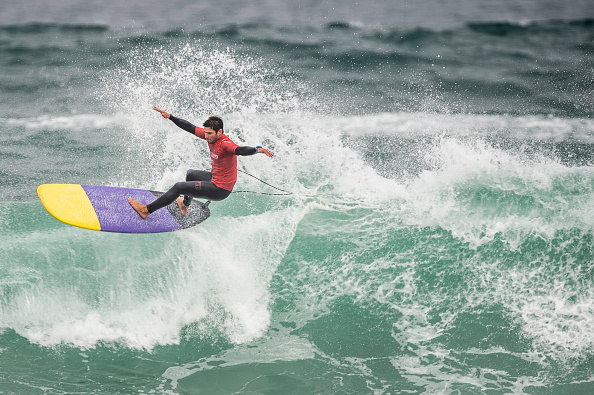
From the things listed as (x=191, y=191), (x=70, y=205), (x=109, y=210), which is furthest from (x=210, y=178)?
(x=70, y=205)

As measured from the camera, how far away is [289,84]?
1612cm

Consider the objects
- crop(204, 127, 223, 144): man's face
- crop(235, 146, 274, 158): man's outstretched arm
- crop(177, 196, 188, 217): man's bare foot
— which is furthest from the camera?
crop(177, 196, 188, 217): man's bare foot

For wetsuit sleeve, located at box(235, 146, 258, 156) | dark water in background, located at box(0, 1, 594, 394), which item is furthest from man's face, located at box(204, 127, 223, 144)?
dark water in background, located at box(0, 1, 594, 394)

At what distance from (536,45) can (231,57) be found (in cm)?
1000

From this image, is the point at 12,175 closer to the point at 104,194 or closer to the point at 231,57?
the point at 104,194

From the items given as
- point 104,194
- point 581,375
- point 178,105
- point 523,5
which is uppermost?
point 523,5

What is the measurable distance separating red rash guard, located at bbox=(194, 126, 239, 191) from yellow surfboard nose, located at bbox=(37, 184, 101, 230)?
5.14ft

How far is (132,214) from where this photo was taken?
7426 millimetres

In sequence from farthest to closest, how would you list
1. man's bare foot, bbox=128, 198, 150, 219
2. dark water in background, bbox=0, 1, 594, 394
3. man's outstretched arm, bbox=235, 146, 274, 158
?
man's bare foot, bbox=128, 198, 150, 219 < dark water in background, bbox=0, 1, 594, 394 < man's outstretched arm, bbox=235, 146, 274, 158

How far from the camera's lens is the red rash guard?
22.4ft

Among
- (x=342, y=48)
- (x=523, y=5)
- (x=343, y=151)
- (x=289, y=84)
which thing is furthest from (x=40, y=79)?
(x=523, y=5)

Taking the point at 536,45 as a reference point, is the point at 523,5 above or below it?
above

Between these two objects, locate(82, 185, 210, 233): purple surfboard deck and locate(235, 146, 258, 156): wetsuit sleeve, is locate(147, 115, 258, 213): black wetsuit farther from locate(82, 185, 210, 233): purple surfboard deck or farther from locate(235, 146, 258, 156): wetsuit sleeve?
locate(235, 146, 258, 156): wetsuit sleeve

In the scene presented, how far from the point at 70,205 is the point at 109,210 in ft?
1.60
